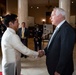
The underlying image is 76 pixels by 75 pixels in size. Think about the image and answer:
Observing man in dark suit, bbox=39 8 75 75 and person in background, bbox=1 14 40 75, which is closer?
man in dark suit, bbox=39 8 75 75

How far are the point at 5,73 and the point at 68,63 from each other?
0.86 m

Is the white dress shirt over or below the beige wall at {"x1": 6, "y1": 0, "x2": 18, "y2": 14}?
below

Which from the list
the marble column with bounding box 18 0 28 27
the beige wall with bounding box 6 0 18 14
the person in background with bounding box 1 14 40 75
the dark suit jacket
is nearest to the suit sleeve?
the dark suit jacket

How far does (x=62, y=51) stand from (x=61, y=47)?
0.19 ft

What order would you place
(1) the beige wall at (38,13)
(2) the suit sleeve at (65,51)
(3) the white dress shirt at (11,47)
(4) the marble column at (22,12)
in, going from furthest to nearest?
1. (1) the beige wall at (38,13)
2. (4) the marble column at (22,12)
3. (3) the white dress shirt at (11,47)
4. (2) the suit sleeve at (65,51)

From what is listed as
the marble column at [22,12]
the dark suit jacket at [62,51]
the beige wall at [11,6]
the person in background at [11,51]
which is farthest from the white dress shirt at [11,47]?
the beige wall at [11,6]

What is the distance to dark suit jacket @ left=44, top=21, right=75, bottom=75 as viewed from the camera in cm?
252

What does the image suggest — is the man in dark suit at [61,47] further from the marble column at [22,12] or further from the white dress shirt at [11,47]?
the marble column at [22,12]

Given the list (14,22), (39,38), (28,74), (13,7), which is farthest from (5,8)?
(14,22)

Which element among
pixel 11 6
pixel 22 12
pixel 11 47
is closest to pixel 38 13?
pixel 11 6

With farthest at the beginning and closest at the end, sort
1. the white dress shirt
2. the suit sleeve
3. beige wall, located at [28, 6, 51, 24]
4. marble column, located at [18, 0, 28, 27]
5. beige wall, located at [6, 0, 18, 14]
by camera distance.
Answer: beige wall, located at [28, 6, 51, 24]
beige wall, located at [6, 0, 18, 14]
marble column, located at [18, 0, 28, 27]
the white dress shirt
the suit sleeve

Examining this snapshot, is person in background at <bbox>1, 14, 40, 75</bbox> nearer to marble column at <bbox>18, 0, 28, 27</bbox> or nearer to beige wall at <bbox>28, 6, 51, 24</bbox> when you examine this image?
marble column at <bbox>18, 0, 28, 27</bbox>

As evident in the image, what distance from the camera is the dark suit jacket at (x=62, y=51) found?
252cm

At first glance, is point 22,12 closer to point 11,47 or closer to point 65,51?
point 11,47
